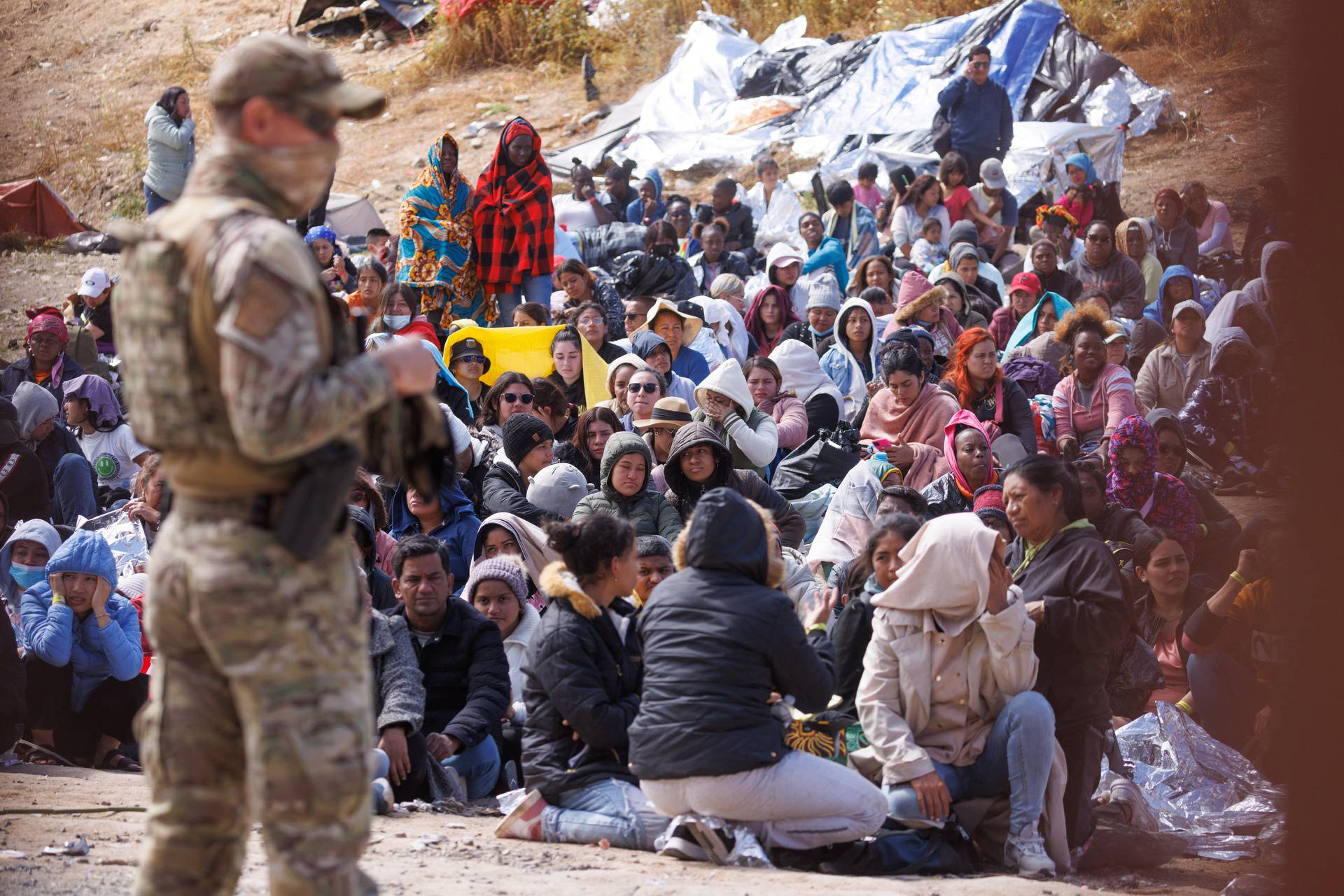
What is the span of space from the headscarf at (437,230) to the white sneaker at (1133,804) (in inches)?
267

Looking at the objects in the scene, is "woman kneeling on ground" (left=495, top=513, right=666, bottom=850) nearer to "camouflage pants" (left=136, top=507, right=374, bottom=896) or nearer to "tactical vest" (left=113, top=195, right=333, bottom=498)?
"camouflage pants" (left=136, top=507, right=374, bottom=896)

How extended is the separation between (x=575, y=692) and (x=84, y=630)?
2.50m

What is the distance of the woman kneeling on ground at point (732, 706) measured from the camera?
15.6 feet

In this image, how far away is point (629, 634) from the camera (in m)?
5.35

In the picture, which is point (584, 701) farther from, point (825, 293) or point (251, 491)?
point (825, 293)

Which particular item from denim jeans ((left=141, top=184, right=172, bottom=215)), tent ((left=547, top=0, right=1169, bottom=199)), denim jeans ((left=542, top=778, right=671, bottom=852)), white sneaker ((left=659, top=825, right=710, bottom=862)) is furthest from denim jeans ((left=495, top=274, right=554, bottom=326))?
white sneaker ((left=659, top=825, right=710, bottom=862))

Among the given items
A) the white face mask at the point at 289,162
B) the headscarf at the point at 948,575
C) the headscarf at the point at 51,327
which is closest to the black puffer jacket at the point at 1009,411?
the headscarf at the point at 948,575

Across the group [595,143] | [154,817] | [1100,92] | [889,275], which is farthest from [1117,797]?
[595,143]

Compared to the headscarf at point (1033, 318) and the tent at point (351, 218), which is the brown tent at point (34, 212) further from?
the headscarf at point (1033, 318)

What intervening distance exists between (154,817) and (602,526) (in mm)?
2565

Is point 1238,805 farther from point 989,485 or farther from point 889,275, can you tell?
point 889,275

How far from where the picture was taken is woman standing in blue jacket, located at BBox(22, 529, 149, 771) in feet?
20.1

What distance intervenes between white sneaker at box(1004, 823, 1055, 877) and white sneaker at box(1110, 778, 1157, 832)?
921 mm

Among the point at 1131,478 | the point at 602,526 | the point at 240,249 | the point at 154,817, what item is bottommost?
the point at 1131,478
